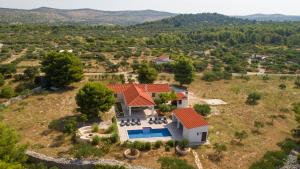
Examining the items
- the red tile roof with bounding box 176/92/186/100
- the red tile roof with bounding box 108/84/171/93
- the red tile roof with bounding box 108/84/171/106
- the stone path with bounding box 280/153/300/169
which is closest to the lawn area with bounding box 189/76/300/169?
the stone path with bounding box 280/153/300/169

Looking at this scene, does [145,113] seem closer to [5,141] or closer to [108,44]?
[5,141]

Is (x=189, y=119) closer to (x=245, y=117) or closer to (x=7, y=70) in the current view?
(x=245, y=117)

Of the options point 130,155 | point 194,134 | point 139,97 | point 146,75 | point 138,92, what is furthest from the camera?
point 146,75

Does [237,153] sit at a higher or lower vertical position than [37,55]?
lower

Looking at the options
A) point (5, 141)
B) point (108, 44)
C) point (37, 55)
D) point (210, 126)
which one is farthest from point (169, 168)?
point (108, 44)

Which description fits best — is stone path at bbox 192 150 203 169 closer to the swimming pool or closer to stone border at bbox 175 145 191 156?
stone border at bbox 175 145 191 156

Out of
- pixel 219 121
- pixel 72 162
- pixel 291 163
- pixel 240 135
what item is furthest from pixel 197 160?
pixel 72 162
